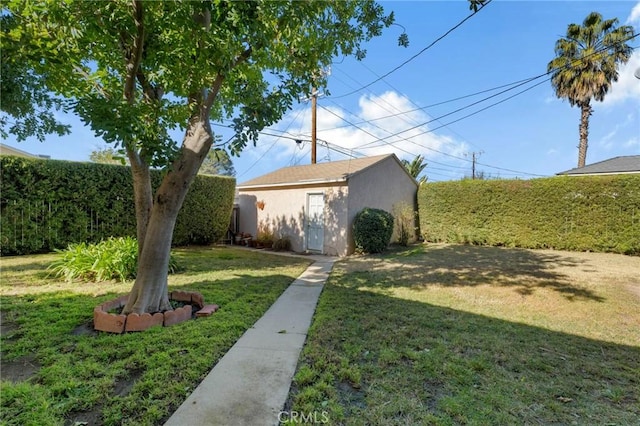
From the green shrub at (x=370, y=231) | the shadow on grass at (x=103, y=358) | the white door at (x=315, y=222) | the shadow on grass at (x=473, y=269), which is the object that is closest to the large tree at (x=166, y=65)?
the shadow on grass at (x=103, y=358)

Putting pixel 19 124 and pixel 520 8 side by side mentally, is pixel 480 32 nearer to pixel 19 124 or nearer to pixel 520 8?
pixel 520 8

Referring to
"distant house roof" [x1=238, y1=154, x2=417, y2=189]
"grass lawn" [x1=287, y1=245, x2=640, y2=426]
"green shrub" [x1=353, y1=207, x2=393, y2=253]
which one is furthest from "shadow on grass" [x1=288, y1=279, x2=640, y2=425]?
"distant house roof" [x1=238, y1=154, x2=417, y2=189]

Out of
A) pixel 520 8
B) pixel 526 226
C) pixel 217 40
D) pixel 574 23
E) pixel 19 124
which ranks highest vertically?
pixel 574 23

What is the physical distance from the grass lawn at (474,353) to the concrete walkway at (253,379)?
15cm

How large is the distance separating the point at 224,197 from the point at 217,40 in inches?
405

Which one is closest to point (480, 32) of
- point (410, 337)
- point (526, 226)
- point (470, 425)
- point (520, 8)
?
point (520, 8)

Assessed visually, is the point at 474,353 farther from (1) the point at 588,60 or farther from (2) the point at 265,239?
(1) the point at 588,60

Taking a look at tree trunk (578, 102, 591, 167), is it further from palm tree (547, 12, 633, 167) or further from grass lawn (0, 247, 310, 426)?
grass lawn (0, 247, 310, 426)

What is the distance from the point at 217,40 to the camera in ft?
10.9

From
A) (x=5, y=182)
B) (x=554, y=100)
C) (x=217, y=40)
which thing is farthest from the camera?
(x=554, y=100)

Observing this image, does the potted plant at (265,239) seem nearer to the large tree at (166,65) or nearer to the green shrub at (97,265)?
the green shrub at (97,265)

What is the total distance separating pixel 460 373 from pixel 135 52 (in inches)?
190

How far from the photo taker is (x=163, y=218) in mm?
3816

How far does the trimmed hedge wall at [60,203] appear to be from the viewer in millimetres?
8164
